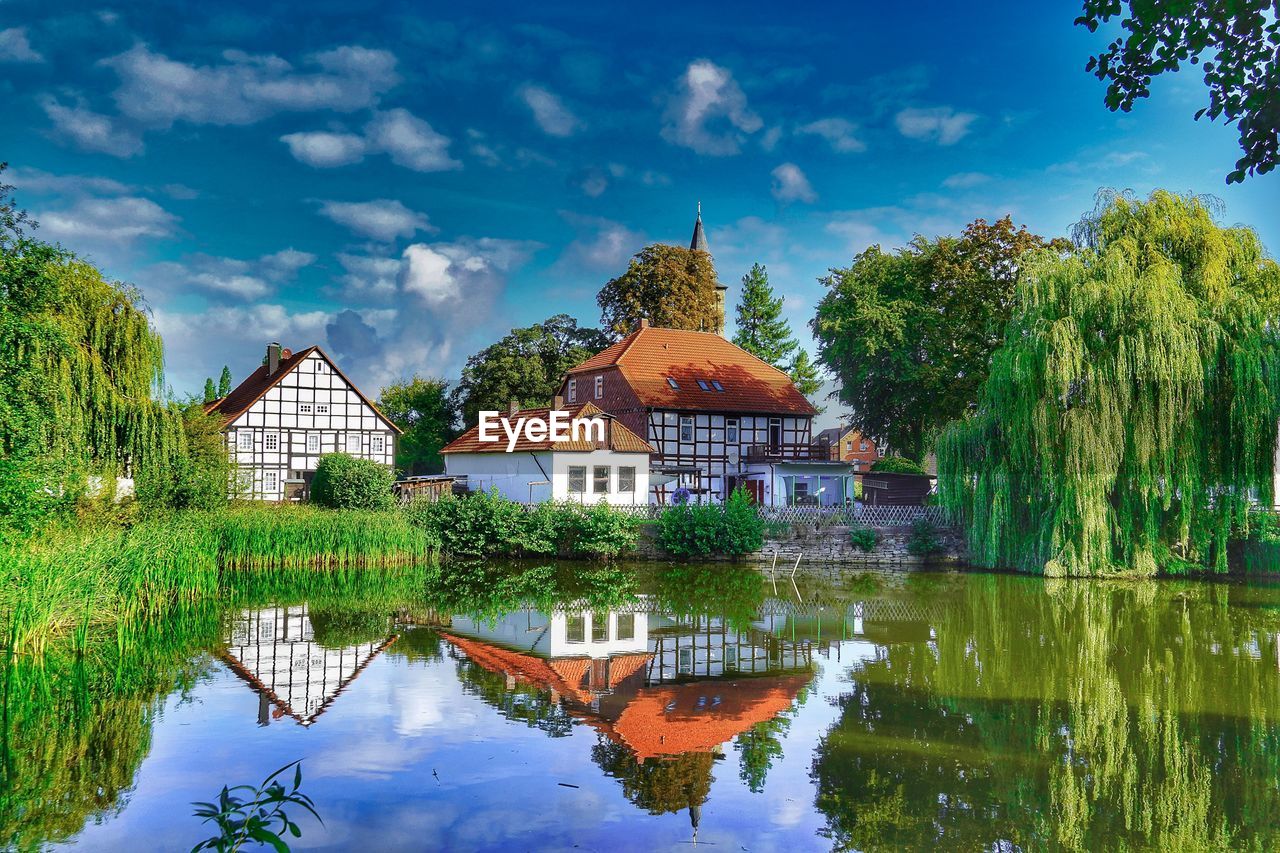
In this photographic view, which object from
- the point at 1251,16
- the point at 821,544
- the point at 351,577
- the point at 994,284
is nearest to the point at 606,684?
the point at 1251,16

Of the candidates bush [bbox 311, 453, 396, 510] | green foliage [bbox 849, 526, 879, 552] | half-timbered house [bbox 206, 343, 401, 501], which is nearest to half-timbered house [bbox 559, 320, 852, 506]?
green foliage [bbox 849, 526, 879, 552]

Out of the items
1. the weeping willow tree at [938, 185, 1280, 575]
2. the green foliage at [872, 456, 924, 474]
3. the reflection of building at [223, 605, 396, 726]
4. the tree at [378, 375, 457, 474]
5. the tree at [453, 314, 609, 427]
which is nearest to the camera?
the reflection of building at [223, 605, 396, 726]

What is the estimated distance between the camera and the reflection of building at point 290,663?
35.1ft

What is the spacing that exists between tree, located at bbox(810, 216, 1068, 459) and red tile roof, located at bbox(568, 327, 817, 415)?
2.93 meters

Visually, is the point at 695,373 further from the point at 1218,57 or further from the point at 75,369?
the point at 1218,57

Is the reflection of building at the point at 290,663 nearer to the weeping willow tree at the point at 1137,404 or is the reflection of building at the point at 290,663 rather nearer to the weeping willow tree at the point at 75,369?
the weeping willow tree at the point at 75,369

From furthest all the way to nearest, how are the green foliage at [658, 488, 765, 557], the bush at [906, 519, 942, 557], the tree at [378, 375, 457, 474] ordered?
the tree at [378, 375, 457, 474] → the green foliage at [658, 488, 765, 557] → the bush at [906, 519, 942, 557]

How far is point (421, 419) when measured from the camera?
5338 cm

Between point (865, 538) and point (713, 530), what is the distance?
4.63 meters

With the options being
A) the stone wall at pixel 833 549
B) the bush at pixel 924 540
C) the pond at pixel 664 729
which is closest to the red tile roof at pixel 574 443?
the stone wall at pixel 833 549

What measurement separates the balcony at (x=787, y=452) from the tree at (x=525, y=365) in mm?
11184

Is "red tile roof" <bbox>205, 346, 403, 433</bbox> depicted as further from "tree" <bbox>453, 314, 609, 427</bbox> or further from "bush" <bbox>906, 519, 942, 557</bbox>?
"bush" <bbox>906, 519, 942, 557</bbox>

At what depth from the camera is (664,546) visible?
94.2 feet

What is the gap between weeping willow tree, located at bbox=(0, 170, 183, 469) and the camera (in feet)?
46.2
